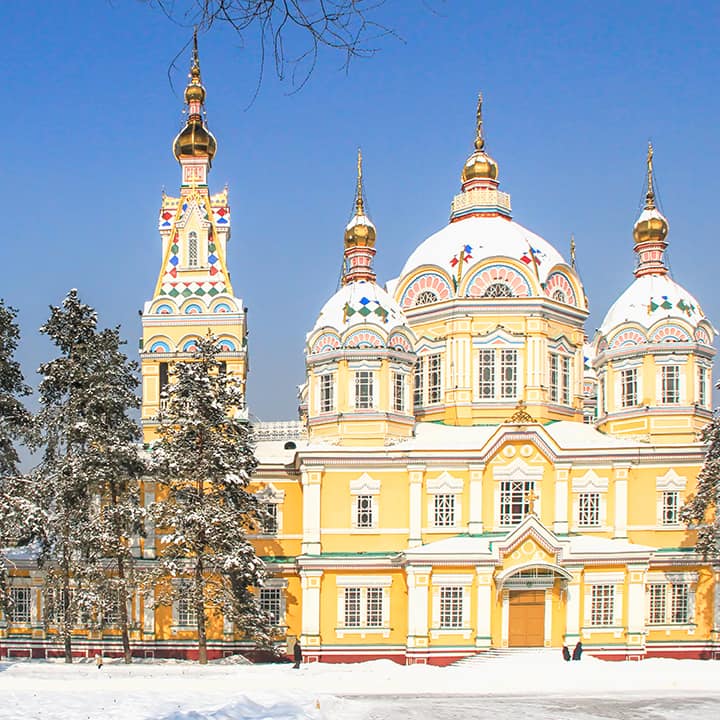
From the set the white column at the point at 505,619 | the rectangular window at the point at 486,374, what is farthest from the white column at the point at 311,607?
the rectangular window at the point at 486,374

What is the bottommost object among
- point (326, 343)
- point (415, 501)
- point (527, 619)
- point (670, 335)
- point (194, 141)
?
point (527, 619)

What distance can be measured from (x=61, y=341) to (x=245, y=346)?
10.8 m

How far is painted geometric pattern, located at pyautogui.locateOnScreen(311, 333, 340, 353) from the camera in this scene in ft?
132

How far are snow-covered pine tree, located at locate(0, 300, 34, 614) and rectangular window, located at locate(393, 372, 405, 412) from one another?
12.7 meters

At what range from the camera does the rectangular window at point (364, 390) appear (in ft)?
131

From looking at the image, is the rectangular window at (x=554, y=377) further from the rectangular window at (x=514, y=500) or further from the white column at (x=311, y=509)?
the white column at (x=311, y=509)

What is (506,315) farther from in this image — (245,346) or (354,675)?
(354,675)

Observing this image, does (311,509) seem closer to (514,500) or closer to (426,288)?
(514,500)

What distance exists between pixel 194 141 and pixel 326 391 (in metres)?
13.5

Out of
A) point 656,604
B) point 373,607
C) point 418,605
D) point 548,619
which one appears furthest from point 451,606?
point 656,604

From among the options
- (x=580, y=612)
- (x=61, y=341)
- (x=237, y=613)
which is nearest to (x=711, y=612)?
(x=580, y=612)

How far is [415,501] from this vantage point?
39.1 meters

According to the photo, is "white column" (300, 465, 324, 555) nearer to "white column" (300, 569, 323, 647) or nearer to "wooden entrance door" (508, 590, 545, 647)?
"white column" (300, 569, 323, 647)

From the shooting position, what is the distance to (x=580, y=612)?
37125 millimetres
